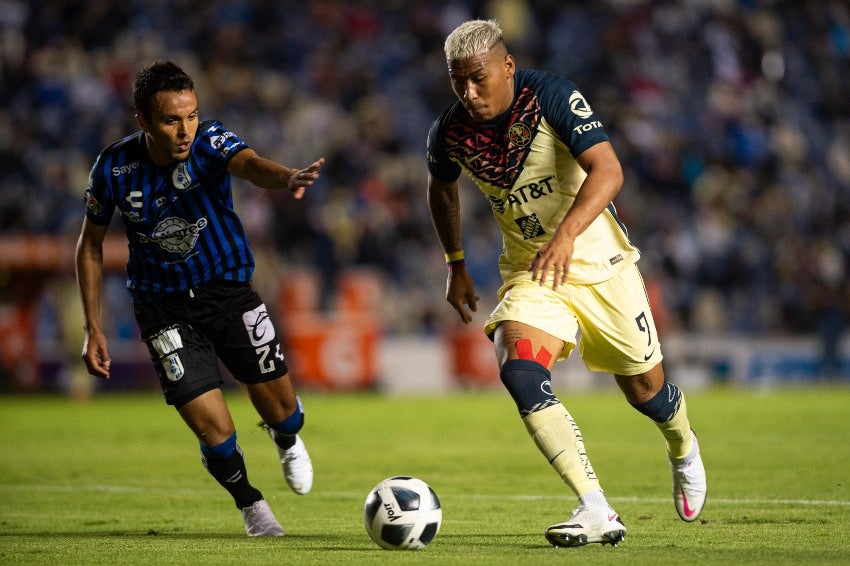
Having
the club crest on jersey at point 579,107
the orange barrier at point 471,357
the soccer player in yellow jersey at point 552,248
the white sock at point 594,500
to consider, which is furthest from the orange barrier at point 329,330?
the white sock at point 594,500

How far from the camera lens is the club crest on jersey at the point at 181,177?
638 cm

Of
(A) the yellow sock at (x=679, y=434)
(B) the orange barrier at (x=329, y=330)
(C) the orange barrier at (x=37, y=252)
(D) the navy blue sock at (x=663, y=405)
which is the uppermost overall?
(D) the navy blue sock at (x=663, y=405)

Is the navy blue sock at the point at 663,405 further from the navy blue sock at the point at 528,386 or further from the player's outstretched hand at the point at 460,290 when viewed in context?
the player's outstretched hand at the point at 460,290

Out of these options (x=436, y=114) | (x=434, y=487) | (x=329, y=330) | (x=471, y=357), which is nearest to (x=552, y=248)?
(x=434, y=487)

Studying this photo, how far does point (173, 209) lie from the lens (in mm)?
6391

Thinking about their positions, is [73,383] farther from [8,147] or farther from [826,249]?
[826,249]

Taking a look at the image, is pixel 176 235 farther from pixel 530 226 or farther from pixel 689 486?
pixel 689 486

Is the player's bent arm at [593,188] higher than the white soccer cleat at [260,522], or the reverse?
the player's bent arm at [593,188]

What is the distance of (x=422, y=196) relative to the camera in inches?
830

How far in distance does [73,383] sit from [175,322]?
42.5ft

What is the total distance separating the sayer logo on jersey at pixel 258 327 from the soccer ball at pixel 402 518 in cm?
134

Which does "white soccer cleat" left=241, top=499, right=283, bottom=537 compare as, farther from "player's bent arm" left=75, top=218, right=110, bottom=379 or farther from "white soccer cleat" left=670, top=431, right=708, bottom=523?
"white soccer cleat" left=670, top=431, right=708, bottom=523

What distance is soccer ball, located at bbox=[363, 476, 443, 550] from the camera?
5555mm

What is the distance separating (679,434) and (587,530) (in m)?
1.16
